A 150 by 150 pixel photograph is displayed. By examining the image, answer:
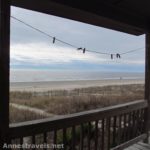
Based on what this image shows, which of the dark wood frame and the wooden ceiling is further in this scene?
the wooden ceiling

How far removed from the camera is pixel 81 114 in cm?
225

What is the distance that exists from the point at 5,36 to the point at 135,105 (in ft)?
7.18

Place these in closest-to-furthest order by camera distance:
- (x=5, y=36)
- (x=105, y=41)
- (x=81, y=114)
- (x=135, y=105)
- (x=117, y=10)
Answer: (x=5, y=36), (x=81, y=114), (x=117, y=10), (x=135, y=105), (x=105, y=41)

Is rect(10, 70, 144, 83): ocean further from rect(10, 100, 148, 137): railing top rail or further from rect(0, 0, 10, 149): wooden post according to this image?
rect(0, 0, 10, 149): wooden post

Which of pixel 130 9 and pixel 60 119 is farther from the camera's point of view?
pixel 130 9

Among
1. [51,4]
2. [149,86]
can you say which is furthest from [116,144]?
[51,4]

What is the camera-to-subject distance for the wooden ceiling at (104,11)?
1.98 metres

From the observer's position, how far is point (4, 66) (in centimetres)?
155

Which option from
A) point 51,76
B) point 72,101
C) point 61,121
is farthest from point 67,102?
point 51,76

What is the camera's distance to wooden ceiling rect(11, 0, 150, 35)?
198 centimetres

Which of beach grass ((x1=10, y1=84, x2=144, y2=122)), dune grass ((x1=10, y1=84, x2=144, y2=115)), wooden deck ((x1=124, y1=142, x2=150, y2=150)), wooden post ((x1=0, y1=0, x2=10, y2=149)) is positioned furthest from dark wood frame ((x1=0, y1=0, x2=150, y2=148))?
dune grass ((x1=10, y1=84, x2=144, y2=115))

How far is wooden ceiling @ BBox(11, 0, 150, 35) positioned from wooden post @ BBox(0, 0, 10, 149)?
0.34 metres

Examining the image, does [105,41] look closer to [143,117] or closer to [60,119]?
[143,117]

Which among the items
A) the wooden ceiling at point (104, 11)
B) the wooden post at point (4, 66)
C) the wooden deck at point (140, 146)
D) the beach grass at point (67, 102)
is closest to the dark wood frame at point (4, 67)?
the wooden post at point (4, 66)
